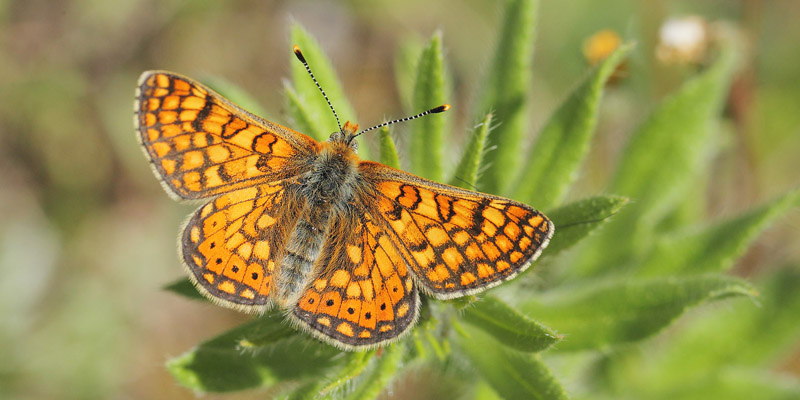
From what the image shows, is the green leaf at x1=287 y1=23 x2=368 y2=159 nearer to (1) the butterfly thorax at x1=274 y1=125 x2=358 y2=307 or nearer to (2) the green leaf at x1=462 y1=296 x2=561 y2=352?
(1) the butterfly thorax at x1=274 y1=125 x2=358 y2=307

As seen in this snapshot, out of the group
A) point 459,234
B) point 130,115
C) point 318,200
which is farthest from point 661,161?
point 130,115

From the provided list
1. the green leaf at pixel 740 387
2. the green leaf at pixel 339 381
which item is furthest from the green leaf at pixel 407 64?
the green leaf at pixel 740 387

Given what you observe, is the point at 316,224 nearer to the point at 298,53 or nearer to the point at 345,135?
the point at 345,135

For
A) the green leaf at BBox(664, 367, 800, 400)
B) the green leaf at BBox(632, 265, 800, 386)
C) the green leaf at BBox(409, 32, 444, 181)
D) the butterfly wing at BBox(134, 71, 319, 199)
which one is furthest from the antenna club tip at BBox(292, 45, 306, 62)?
the green leaf at BBox(664, 367, 800, 400)

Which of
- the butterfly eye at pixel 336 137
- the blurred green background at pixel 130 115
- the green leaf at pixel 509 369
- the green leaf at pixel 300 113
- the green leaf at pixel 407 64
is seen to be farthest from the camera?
the blurred green background at pixel 130 115

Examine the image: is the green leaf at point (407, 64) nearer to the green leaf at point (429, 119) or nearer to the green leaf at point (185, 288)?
the green leaf at point (429, 119)

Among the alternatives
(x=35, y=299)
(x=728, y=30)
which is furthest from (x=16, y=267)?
(x=728, y=30)
